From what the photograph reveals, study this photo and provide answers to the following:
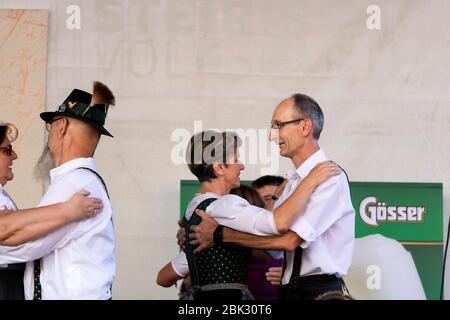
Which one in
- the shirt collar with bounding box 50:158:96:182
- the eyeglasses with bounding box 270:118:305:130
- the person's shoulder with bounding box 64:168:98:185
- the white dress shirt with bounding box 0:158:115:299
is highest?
the eyeglasses with bounding box 270:118:305:130

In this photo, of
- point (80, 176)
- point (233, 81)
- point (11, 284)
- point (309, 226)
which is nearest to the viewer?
point (80, 176)

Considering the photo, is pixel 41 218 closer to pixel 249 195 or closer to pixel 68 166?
pixel 68 166

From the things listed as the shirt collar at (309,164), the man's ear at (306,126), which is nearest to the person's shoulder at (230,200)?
the shirt collar at (309,164)

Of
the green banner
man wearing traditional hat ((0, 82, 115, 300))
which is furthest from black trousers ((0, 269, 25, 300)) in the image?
the green banner

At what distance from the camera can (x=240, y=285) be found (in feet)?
12.4

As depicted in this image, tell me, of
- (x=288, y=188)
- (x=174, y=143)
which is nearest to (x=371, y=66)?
(x=174, y=143)

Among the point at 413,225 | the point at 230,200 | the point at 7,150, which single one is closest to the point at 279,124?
the point at 230,200

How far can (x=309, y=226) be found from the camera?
11.6ft

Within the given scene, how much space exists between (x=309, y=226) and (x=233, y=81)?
202 centimetres

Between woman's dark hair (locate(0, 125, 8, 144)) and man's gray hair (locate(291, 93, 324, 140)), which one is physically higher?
man's gray hair (locate(291, 93, 324, 140))

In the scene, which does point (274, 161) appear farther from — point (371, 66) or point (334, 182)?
point (334, 182)

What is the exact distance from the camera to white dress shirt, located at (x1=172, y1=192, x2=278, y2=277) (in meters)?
3.60

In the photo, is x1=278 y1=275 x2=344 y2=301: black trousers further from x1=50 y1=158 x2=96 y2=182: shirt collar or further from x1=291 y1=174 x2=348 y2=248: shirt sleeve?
x1=50 y1=158 x2=96 y2=182: shirt collar

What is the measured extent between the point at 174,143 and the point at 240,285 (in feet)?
5.68
